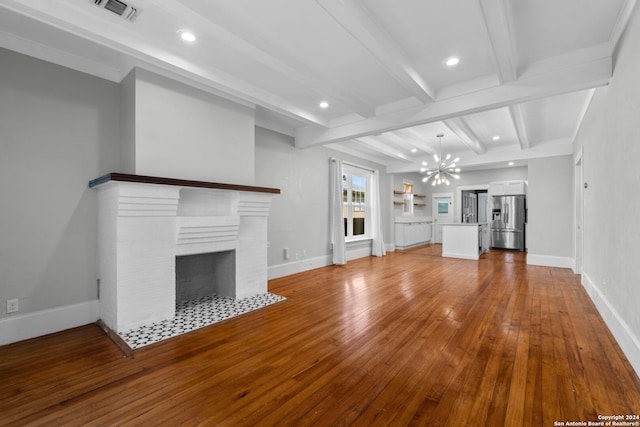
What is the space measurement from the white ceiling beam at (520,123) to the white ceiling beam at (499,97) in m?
0.91

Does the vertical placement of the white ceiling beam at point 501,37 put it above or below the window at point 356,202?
above

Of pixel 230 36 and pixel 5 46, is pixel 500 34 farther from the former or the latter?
pixel 5 46

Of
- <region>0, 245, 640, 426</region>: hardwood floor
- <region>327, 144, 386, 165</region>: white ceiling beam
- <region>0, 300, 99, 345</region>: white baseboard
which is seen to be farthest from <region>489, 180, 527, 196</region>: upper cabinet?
<region>0, 300, 99, 345</region>: white baseboard

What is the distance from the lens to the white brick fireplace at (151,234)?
2.66m

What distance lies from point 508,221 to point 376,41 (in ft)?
26.8

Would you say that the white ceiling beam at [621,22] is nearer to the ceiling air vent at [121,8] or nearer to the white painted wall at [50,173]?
the ceiling air vent at [121,8]

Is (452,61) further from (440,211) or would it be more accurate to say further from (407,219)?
(440,211)

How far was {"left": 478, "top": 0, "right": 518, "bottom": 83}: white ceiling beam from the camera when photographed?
6.76ft

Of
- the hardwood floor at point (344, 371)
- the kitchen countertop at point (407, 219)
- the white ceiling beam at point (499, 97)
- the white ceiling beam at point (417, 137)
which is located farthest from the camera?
the kitchen countertop at point (407, 219)

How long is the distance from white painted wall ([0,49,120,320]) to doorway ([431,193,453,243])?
397 inches

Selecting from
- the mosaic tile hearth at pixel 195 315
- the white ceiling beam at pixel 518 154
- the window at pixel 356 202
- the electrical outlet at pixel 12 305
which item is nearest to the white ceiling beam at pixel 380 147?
the window at pixel 356 202

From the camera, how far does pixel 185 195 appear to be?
128 inches

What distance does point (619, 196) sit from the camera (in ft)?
8.19

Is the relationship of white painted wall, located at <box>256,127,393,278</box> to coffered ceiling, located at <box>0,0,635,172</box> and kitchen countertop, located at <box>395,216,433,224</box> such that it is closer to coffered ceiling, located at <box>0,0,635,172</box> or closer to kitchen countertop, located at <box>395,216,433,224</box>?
coffered ceiling, located at <box>0,0,635,172</box>
